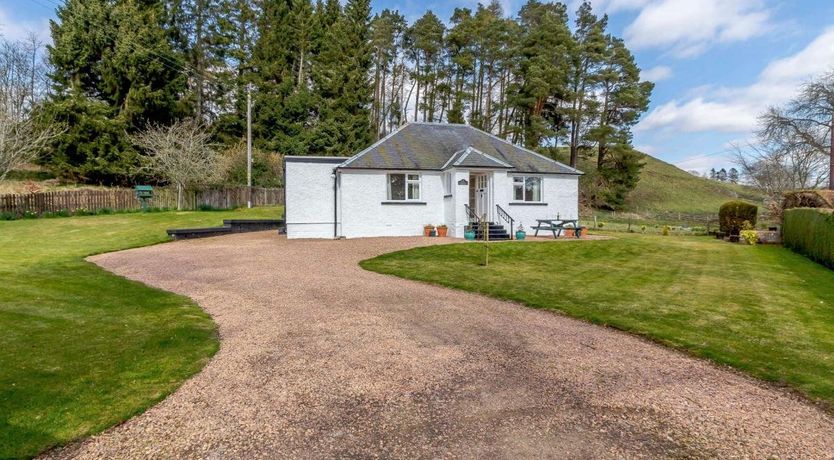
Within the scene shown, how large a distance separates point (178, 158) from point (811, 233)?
31.8 metres

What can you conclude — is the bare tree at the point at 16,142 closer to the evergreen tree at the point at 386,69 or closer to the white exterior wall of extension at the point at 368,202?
the white exterior wall of extension at the point at 368,202

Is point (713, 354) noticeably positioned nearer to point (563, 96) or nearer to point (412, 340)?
point (412, 340)

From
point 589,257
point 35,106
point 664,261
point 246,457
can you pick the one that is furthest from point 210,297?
point 35,106

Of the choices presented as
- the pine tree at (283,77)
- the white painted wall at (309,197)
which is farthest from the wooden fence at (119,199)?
the white painted wall at (309,197)

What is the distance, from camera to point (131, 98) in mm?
29672

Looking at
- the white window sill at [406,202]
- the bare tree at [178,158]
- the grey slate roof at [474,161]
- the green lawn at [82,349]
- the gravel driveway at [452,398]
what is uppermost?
the bare tree at [178,158]

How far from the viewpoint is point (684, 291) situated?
8.27 meters

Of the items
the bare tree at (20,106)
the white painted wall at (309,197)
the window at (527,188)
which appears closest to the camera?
the white painted wall at (309,197)

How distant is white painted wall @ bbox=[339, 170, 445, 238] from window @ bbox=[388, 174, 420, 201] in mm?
248

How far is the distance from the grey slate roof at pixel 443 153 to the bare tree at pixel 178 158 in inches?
569

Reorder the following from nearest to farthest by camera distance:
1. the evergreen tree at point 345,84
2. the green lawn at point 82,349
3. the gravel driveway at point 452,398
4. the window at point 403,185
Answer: the gravel driveway at point 452,398, the green lawn at point 82,349, the window at point 403,185, the evergreen tree at point 345,84

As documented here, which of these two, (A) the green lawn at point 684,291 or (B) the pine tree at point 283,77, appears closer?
(A) the green lawn at point 684,291

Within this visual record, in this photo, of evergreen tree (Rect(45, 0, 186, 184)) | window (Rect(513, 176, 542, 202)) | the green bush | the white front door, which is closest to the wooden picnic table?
window (Rect(513, 176, 542, 202))

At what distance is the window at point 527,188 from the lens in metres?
19.9
